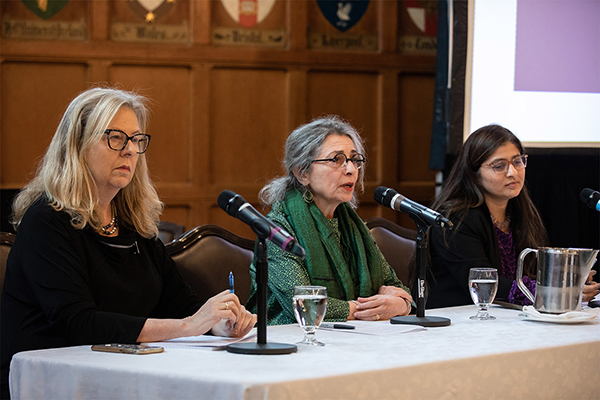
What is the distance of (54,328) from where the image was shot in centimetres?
198

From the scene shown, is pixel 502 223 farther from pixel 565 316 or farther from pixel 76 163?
pixel 76 163

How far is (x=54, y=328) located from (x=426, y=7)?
432 cm

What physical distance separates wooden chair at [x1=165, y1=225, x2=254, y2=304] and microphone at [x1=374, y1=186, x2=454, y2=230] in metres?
0.85

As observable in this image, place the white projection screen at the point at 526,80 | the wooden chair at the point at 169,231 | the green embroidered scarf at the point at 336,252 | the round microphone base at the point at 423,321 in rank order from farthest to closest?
the white projection screen at the point at 526,80
the wooden chair at the point at 169,231
the green embroidered scarf at the point at 336,252
the round microphone base at the point at 423,321

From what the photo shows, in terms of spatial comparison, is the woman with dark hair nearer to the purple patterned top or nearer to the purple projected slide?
the purple patterned top

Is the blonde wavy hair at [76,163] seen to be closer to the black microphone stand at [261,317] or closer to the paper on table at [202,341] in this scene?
the paper on table at [202,341]

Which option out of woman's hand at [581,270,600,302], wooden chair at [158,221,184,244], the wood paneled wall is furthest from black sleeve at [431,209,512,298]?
the wood paneled wall

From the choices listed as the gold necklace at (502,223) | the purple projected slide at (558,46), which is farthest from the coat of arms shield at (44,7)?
the gold necklace at (502,223)

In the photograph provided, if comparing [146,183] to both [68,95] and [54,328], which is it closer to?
[54,328]

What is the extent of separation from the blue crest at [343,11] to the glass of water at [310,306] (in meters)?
3.88

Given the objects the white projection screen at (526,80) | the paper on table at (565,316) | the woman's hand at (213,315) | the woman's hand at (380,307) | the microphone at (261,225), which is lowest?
the woman's hand at (380,307)

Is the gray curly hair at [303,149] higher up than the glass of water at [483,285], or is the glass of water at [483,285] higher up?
the gray curly hair at [303,149]

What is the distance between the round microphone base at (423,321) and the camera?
2090 millimetres

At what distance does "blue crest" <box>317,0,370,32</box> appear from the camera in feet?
17.4
